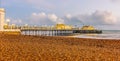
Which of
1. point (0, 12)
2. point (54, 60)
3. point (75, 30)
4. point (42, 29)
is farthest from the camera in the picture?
point (75, 30)

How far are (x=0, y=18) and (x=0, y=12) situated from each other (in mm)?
1097

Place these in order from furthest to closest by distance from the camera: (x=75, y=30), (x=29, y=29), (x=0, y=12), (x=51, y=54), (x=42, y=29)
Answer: (x=75, y=30)
(x=42, y=29)
(x=29, y=29)
(x=0, y=12)
(x=51, y=54)

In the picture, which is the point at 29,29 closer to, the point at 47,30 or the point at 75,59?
the point at 47,30

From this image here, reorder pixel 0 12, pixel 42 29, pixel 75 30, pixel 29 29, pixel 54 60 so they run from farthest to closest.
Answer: pixel 75 30 → pixel 42 29 → pixel 29 29 → pixel 0 12 → pixel 54 60

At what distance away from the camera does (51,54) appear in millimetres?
14297

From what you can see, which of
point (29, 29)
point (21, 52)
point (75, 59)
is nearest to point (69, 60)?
point (75, 59)

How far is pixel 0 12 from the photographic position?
163ft

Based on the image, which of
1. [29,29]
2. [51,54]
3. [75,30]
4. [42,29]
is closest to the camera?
[51,54]

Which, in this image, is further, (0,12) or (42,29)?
(42,29)

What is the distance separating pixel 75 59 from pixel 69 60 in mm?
353

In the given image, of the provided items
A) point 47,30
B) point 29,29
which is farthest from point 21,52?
point 47,30

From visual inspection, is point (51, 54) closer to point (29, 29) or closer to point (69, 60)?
point (69, 60)

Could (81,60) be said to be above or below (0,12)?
below

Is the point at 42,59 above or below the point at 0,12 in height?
below
